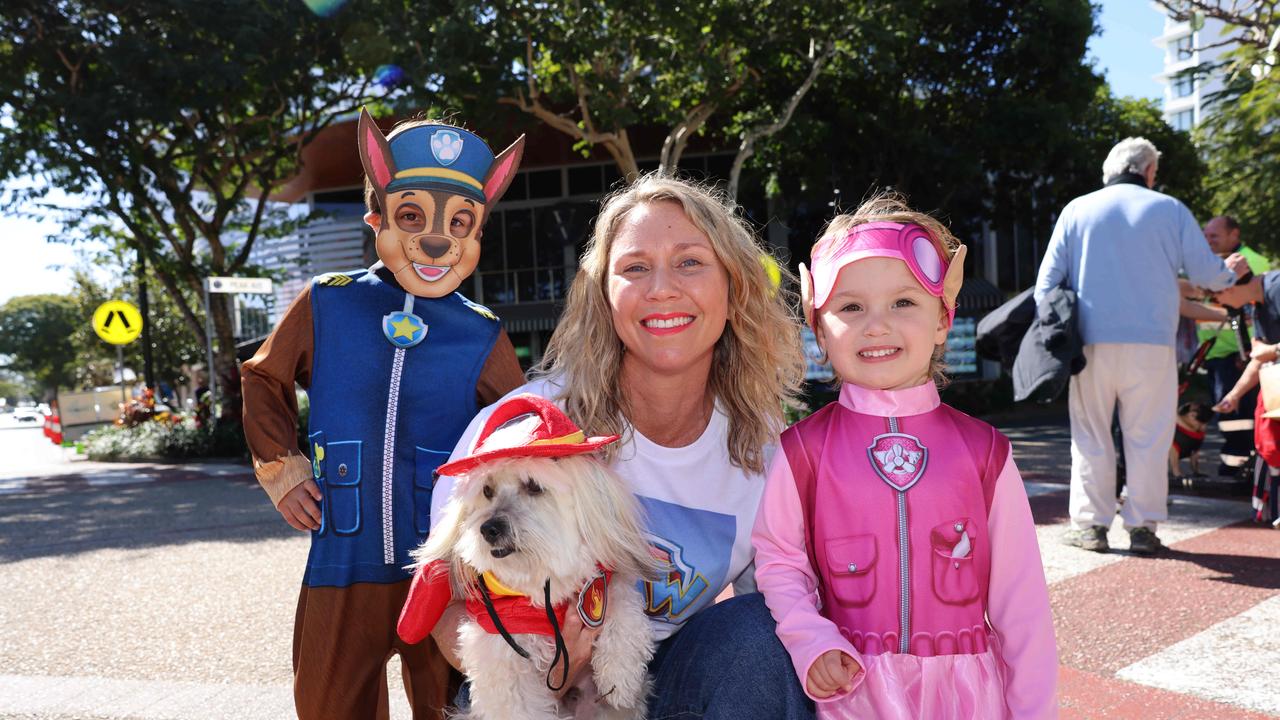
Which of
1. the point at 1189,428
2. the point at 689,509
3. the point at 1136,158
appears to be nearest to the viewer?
the point at 689,509

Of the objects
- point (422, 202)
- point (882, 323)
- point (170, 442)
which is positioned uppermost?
point (422, 202)

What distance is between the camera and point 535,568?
1.93 meters

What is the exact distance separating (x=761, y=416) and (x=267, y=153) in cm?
1669

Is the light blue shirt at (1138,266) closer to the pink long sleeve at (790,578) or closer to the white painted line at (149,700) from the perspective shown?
the pink long sleeve at (790,578)

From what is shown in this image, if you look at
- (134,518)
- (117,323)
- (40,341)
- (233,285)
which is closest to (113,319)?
(117,323)

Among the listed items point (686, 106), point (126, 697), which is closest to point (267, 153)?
point (686, 106)

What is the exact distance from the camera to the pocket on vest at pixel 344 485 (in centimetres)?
256

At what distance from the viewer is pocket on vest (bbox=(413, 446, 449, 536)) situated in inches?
101

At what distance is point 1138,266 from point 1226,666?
238 cm

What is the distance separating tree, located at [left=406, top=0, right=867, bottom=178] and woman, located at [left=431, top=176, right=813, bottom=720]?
411 inches

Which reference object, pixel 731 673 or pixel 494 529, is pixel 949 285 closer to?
pixel 731 673

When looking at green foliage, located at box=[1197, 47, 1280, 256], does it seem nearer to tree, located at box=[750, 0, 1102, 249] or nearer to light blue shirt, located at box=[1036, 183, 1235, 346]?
tree, located at box=[750, 0, 1102, 249]

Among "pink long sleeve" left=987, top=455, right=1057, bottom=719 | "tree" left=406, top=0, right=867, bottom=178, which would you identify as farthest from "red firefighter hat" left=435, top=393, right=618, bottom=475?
"tree" left=406, top=0, right=867, bottom=178

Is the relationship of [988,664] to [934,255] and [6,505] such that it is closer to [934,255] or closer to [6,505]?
[934,255]
